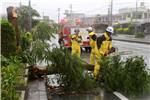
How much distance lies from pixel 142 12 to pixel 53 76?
89.4 metres

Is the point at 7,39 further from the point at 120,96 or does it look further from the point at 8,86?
the point at 8,86

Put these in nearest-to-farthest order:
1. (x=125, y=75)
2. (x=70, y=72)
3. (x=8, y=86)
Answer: (x=8, y=86), (x=70, y=72), (x=125, y=75)

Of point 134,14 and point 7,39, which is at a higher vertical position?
point 134,14

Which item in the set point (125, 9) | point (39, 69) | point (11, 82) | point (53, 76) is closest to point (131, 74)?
point (53, 76)

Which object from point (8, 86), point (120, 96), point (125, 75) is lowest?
point (120, 96)

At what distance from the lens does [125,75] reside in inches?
393

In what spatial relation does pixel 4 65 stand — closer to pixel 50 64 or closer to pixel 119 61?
pixel 50 64

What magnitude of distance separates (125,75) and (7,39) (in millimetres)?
4175

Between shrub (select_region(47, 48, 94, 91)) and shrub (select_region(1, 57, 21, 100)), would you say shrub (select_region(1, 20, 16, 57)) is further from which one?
shrub (select_region(1, 57, 21, 100))

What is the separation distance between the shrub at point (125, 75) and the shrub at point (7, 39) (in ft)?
10.3

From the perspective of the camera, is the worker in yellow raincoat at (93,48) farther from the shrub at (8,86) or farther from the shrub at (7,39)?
the shrub at (8,86)

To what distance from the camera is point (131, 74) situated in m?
10.1

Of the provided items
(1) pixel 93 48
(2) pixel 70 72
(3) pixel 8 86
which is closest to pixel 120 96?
(2) pixel 70 72

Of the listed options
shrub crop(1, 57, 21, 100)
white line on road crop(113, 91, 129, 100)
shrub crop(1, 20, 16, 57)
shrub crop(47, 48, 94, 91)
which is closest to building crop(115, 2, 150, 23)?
shrub crop(1, 20, 16, 57)
